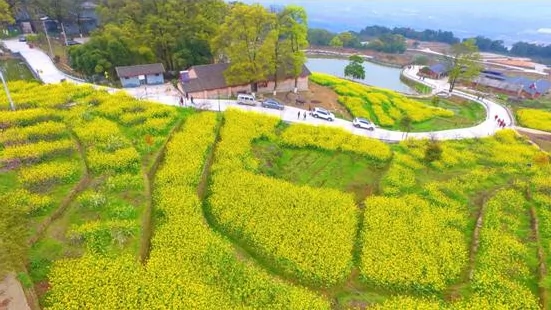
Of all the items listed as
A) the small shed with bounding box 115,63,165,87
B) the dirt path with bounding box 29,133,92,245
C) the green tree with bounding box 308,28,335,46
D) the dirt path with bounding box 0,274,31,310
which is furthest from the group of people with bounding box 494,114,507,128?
the green tree with bounding box 308,28,335,46

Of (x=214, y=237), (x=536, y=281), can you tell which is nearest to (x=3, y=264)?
(x=214, y=237)

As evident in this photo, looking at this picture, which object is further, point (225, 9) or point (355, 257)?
point (225, 9)

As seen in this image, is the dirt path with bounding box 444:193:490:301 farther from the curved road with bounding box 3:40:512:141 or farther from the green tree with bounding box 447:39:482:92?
the green tree with bounding box 447:39:482:92

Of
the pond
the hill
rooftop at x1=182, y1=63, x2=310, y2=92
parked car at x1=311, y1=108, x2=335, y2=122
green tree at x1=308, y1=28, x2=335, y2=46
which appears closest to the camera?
the hill

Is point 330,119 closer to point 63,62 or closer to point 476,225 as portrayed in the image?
point 476,225

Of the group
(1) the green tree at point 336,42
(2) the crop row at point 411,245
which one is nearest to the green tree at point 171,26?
(2) the crop row at point 411,245

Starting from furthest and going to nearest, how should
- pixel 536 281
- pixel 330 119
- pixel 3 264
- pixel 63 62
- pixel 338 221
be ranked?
pixel 63 62, pixel 330 119, pixel 338 221, pixel 536 281, pixel 3 264

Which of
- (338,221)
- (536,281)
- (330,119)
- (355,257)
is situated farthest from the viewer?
(330,119)
